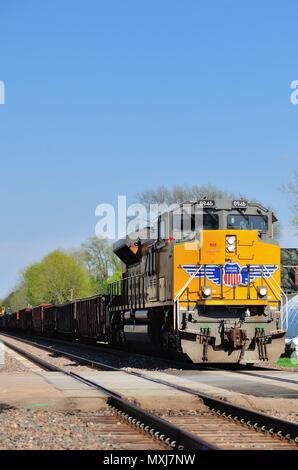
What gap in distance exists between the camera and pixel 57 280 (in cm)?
12238

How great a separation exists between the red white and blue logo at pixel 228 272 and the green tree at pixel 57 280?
316 ft

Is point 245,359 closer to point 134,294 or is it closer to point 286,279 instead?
point 134,294

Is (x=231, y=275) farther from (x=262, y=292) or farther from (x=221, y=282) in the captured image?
(x=262, y=292)

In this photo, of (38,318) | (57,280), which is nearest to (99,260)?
(57,280)

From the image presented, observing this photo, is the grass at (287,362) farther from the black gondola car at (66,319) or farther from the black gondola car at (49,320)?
the black gondola car at (49,320)

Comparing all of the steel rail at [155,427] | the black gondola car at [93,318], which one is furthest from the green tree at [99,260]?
the steel rail at [155,427]

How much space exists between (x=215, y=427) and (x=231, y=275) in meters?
9.05

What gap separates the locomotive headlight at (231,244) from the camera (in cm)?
1848

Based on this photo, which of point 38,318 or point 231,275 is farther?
point 38,318

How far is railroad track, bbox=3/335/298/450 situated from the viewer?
8.26 m

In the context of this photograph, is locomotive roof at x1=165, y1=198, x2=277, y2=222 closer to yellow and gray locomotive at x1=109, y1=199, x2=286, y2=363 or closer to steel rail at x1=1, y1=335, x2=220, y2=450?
yellow and gray locomotive at x1=109, y1=199, x2=286, y2=363

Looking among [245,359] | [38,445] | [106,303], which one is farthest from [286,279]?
[38,445]

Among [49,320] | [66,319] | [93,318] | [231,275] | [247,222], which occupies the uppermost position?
[247,222]

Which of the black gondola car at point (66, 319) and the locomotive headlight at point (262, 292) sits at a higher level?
the locomotive headlight at point (262, 292)
